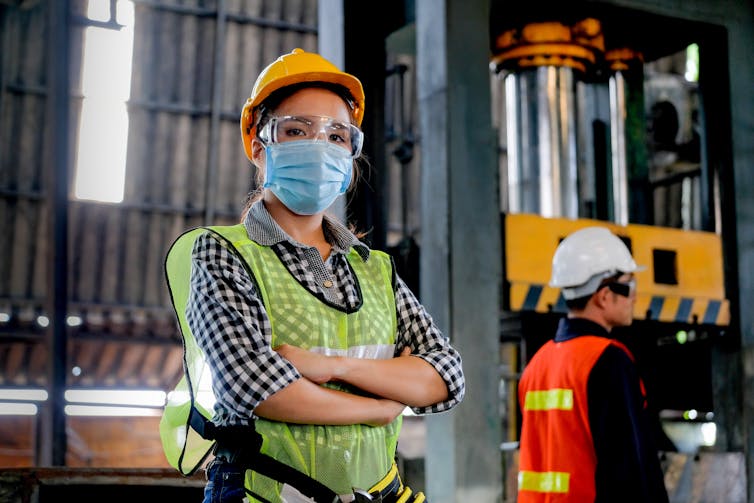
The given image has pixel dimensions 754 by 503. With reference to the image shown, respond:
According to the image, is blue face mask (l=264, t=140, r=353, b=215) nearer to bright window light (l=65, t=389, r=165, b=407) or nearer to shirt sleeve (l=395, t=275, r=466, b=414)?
shirt sleeve (l=395, t=275, r=466, b=414)

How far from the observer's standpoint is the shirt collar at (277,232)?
7.29 ft

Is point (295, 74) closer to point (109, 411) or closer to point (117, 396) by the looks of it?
point (109, 411)

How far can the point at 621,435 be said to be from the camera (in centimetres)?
344

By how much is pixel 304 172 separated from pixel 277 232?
0.53 ft

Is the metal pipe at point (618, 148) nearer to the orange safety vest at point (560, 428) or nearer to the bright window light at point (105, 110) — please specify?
the orange safety vest at point (560, 428)

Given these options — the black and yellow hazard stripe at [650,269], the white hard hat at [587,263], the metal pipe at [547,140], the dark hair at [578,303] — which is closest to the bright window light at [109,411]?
the metal pipe at [547,140]

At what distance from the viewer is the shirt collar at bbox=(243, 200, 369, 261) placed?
2223mm

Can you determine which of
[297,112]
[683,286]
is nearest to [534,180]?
[683,286]

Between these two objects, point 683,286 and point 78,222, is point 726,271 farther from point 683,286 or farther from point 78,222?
point 78,222

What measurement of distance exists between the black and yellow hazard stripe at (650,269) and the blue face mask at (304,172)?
11.3 feet

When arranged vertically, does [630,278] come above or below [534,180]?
below

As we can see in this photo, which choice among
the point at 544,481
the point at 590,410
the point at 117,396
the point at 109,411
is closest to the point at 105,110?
the point at 117,396

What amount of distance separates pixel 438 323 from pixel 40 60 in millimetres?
12432

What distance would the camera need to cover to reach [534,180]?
6.39m
